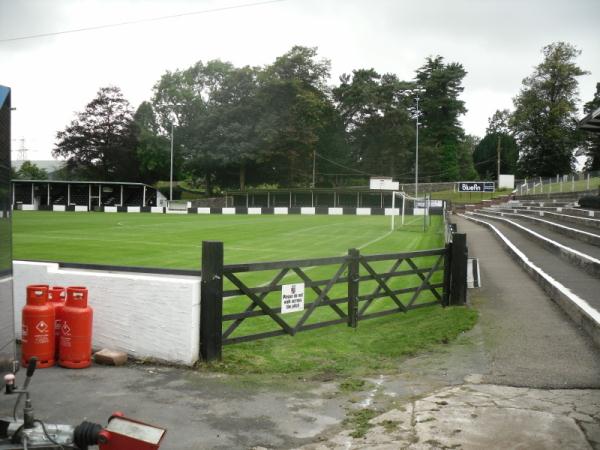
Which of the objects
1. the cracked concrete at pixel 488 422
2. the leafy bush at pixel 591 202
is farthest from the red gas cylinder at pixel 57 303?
the leafy bush at pixel 591 202

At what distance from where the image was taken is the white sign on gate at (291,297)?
25.5 feet

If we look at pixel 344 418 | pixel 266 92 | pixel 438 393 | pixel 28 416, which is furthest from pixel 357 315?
pixel 266 92

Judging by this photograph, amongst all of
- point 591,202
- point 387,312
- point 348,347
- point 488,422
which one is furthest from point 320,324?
point 591,202

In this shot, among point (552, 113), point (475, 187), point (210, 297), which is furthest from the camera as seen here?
point (552, 113)

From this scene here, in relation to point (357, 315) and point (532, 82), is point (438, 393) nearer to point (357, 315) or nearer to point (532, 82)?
point (357, 315)

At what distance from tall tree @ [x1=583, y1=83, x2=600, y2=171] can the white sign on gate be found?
256 ft

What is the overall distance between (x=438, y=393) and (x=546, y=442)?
4.61 feet

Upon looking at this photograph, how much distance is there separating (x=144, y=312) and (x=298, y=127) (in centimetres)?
7578

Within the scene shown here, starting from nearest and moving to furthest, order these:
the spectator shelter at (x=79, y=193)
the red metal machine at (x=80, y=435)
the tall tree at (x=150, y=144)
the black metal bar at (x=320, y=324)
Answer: the red metal machine at (x=80, y=435), the black metal bar at (x=320, y=324), the spectator shelter at (x=79, y=193), the tall tree at (x=150, y=144)

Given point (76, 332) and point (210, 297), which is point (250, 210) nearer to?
point (210, 297)

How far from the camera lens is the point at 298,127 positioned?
81188 millimetres

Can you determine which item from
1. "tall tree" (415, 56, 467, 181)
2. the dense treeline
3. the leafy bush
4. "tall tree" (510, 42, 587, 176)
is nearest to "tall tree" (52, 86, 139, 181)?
the dense treeline

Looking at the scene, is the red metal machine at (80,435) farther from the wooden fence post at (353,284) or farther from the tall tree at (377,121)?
the tall tree at (377,121)

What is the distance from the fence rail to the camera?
6.84m
